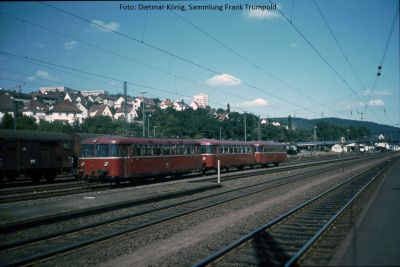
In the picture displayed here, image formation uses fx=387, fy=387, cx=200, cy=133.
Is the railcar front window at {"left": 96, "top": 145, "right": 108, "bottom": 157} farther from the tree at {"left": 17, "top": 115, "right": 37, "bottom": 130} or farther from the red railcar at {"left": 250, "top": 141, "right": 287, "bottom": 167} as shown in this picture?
the tree at {"left": 17, "top": 115, "right": 37, "bottom": 130}

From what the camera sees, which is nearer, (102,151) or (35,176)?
(102,151)

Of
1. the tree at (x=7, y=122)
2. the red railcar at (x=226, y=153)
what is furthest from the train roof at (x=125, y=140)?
the tree at (x=7, y=122)

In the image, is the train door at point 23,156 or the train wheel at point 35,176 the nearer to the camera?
the train door at point 23,156

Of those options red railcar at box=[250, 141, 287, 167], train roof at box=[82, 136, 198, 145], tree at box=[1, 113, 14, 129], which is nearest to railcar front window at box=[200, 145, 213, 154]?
train roof at box=[82, 136, 198, 145]

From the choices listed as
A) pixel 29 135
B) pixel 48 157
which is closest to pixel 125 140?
pixel 48 157

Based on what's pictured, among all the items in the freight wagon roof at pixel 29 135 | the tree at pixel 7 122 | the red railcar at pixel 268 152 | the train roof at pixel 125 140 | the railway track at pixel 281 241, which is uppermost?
the tree at pixel 7 122

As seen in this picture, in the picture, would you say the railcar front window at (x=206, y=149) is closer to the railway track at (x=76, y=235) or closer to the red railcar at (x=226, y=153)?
the red railcar at (x=226, y=153)

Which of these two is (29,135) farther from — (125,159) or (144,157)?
(144,157)
